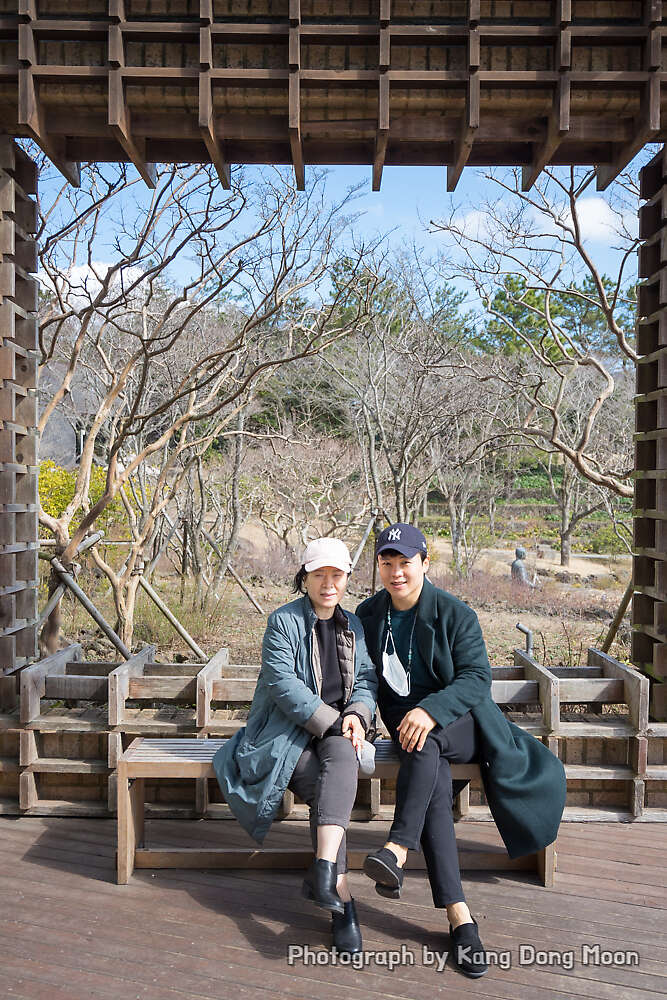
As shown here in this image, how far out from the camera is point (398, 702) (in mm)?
2686

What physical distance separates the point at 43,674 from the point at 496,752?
1985mm

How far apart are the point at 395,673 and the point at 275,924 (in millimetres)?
908

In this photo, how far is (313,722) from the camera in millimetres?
2477

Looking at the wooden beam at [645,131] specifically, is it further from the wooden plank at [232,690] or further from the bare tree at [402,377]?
the bare tree at [402,377]

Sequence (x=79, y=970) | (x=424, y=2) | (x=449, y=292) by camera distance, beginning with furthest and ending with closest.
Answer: (x=449, y=292) → (x=424, y=2) → (x=79, y=970)

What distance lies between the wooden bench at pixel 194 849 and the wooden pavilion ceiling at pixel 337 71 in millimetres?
2426

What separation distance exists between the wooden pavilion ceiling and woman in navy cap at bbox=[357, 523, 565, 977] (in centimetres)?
179

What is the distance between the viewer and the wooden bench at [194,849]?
263 centimetres

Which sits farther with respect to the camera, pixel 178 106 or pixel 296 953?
pixel 178 106

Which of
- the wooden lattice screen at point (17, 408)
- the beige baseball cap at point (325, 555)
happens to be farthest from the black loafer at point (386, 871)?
the wooden lattice screen at point (17, 408)

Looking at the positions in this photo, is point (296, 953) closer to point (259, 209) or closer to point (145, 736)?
point (145, 736)

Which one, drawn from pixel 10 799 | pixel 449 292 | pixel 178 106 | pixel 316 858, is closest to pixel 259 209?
pixel 178 106

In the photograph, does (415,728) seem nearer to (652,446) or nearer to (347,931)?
(347,931)

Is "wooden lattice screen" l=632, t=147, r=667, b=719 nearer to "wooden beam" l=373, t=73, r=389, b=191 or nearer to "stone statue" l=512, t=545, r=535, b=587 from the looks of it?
"wooden beam" l=373, t=73, r=389, b=191
